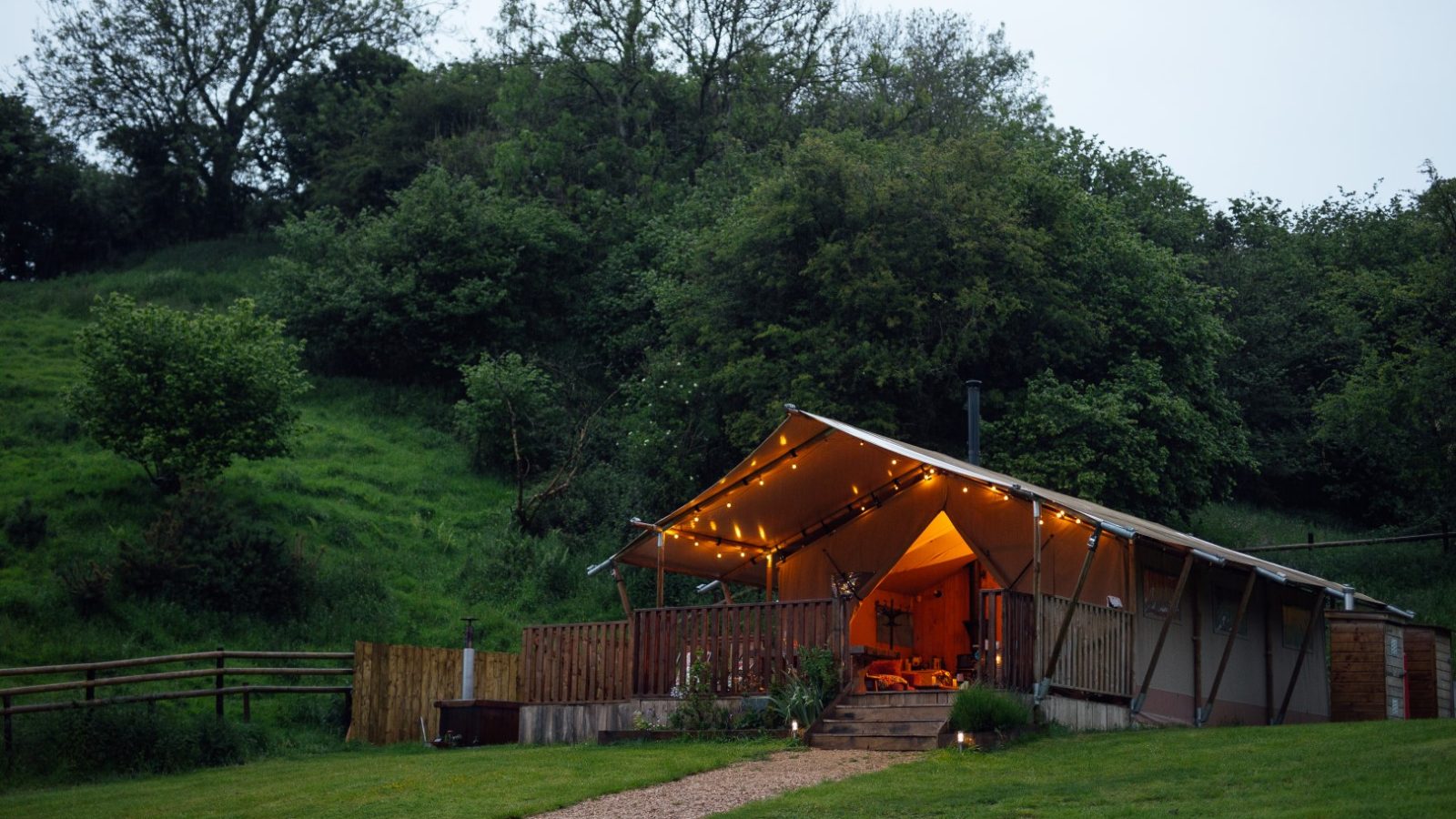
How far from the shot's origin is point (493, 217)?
38906mm

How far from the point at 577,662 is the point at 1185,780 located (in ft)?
27.9

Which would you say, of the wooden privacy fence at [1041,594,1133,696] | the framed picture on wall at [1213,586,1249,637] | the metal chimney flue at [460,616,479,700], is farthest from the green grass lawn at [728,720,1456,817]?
the metal chimney flue at [460,616,479,700]

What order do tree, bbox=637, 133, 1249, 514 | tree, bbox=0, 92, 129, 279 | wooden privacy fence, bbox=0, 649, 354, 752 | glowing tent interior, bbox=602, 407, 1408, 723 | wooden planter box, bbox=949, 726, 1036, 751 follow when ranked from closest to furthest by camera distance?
wooden planter box, bbox=949, 726, 1036, 751, glowing tent interior, bbox=602, 407, 1408, 723, wooden privacy fence, bbox=0, 649, 354, 752, tree, bbox=637, 133, 1249, 514, tree, bbox=0, 92, 129, 279

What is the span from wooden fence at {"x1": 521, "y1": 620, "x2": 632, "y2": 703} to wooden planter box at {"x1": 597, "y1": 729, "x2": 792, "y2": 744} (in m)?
0.69

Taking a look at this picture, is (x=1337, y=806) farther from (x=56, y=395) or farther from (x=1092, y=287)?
(x=56, y=395)

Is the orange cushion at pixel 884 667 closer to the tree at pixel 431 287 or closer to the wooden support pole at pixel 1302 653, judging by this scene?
the wooden support pole at pixel 1302 653

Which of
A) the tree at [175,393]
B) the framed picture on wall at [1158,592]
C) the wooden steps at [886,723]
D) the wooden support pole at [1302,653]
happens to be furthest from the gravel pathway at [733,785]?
the tree at [175,393]

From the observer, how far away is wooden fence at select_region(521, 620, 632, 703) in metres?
17.1

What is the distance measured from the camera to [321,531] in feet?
90.5

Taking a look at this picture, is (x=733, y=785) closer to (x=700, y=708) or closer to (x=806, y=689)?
(x=806, y=689)

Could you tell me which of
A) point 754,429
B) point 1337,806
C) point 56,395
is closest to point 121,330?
point 56,395

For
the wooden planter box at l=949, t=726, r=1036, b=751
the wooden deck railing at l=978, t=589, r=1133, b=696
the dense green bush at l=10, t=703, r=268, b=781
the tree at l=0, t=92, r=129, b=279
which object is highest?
the tree at l=0, t=92, r=129, b=279

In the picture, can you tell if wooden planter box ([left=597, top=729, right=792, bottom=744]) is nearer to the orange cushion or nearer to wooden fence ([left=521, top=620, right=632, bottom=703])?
wooden fence ([left=521, top=620, right=632, bottom=703])

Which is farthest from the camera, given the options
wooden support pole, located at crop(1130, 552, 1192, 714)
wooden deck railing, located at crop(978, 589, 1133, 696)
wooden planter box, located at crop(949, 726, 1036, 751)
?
wooden support pole, located at crop(1130, 552, 1192, 714)
